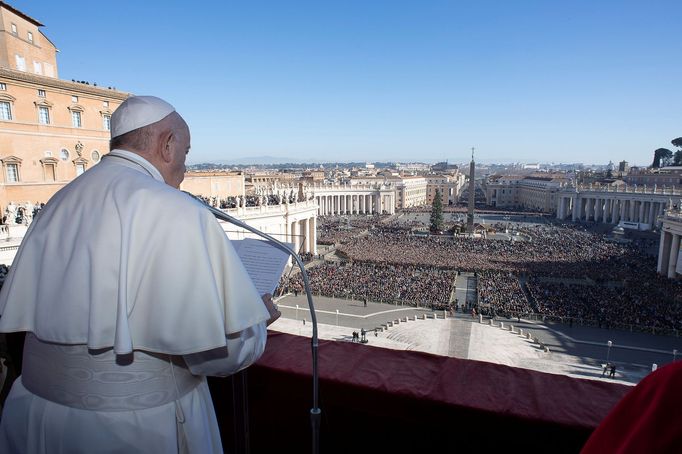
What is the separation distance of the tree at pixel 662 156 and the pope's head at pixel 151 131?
123m

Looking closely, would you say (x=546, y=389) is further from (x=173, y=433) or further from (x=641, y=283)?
(x=641, y=283)

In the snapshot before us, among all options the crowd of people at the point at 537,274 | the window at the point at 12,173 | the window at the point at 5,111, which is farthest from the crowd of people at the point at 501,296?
the window at the point at 5,111

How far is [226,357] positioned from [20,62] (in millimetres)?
25272

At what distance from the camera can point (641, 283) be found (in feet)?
87.4

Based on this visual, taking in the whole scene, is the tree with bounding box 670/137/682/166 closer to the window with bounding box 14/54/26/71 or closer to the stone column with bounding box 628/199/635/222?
the stone column with bounding box 628/199/635/222

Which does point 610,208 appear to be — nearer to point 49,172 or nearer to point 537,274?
point 537,274

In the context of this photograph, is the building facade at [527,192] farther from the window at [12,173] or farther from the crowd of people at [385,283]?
the window at [12,173]

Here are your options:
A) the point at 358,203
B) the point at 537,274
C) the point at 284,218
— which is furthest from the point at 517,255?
the point at 358,203

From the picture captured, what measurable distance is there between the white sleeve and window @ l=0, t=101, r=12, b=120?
2317cm

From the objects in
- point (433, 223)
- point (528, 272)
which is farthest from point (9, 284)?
point (433, 223)

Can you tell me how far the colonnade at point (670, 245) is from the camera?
3103 centimetres

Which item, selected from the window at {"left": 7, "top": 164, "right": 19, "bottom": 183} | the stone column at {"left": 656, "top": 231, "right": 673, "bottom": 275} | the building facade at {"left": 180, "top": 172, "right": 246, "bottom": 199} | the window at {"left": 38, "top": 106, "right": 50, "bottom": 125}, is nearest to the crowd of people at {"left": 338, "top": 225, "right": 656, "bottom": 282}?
the stone column at {"left": 656, "top": 231, "right": 673, "bottom": 275}

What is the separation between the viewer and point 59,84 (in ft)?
69.4

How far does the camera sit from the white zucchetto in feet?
5.35
